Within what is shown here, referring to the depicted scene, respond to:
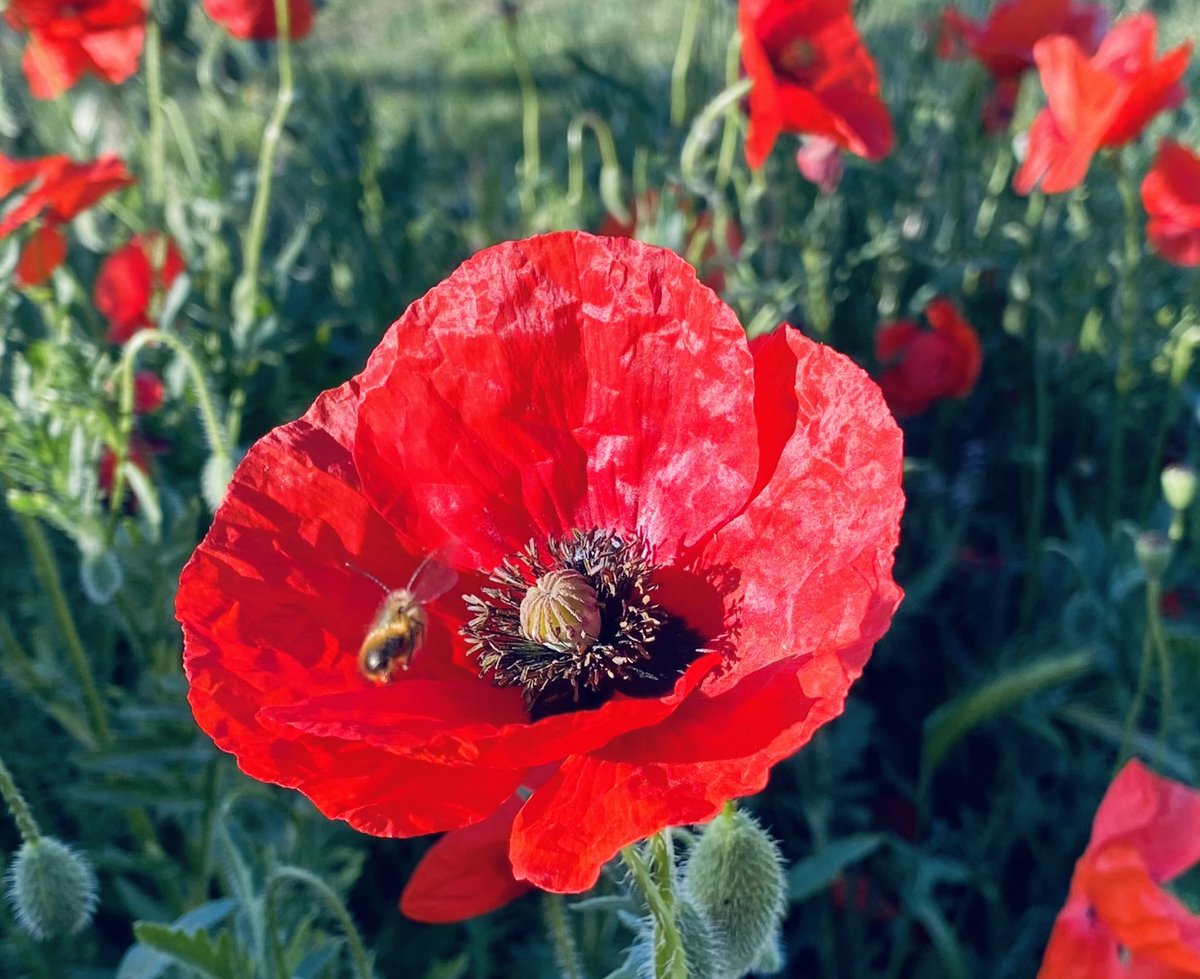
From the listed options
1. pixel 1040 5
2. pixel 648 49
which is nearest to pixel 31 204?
pixel 1040 5

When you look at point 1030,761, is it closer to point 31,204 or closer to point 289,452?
point 289,452

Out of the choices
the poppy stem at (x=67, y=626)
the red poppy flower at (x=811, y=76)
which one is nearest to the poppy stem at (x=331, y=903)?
the poppy stem at (x=67, y=626)

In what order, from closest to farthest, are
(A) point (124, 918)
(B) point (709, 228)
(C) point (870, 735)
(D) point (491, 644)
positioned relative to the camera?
(D) point (491, 644)
(A) point (124, 918)
(C) point (870, 735)
(B) point (709, 228)

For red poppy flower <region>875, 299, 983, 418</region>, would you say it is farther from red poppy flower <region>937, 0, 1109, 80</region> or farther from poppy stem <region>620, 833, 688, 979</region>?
poppy stem <region>620, 833, 688, 979</region>

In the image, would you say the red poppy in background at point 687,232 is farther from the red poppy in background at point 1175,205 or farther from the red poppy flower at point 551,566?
the red poppy flower at point 551,566

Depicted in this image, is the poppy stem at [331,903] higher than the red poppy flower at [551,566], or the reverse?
the red poppy flower at [551,566]

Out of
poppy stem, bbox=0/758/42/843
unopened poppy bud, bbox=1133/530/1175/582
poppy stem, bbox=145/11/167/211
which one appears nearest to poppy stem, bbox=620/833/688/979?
poppy stem, bbox=0/758/42/843

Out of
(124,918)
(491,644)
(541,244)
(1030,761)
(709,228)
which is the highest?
(541,244)
